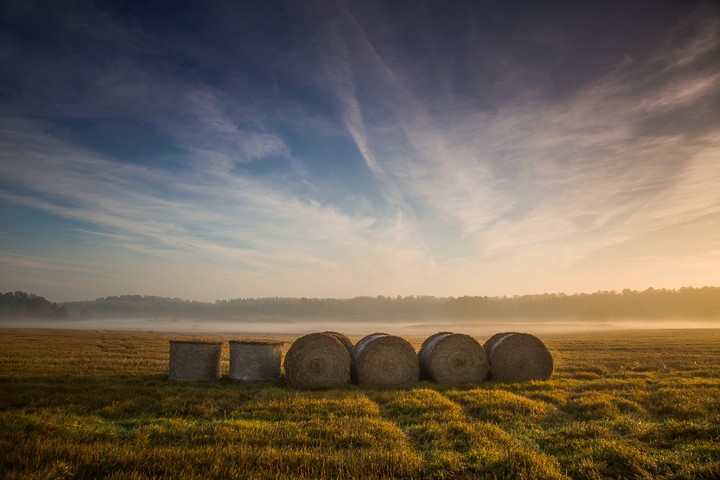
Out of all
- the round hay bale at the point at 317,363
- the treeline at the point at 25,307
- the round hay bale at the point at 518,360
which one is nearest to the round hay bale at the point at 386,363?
the round hay bale at the point at 317,363

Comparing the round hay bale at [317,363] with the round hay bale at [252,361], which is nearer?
the round hay bale at [317,363]

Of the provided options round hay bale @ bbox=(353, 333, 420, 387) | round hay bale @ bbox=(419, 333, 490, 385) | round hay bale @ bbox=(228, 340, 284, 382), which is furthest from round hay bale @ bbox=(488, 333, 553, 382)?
round hay bale @ bbox=(228, 340, 284, 382)

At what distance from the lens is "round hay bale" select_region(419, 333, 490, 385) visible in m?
15.7

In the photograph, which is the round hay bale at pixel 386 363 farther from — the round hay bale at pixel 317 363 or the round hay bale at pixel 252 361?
the round hay bale at pixel 252 361

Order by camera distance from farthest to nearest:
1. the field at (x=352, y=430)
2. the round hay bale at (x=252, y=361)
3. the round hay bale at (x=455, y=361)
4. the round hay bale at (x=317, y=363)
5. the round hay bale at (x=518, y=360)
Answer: the round hay bale at (x=518, y=360) < the round hay bale at (x=455, y=361) < the round hay bale at (x=252, y=361) < the round hay bale at (x=317, y=363) < the field at (x=352, y=430)

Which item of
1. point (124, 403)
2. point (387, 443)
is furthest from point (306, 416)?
point (124, 403)

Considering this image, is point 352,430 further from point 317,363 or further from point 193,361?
point 193,361

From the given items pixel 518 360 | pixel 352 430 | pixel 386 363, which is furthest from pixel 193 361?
pixel 518 360

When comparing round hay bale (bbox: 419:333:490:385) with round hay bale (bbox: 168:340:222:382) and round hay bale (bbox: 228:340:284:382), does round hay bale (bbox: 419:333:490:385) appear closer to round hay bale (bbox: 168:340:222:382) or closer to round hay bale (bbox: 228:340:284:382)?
round hay bale (bbox: 228:340:284:382)

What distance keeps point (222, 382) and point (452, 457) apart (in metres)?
10.2

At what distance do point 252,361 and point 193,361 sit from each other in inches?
80.4

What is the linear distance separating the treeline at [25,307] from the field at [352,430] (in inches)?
8365

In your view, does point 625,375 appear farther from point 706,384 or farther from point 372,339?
point 372,339

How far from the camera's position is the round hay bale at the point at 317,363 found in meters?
14.4
